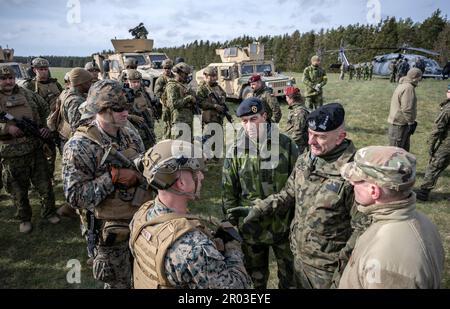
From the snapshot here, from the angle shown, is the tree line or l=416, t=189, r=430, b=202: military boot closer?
l=416, t=189, r=430, b=202: military boot

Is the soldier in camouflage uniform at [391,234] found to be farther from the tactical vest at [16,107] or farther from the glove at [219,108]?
the glove at [219,108]

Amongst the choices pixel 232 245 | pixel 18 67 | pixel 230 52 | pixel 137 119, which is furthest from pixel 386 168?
pixel 230 52

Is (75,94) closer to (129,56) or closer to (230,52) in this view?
(129,56)

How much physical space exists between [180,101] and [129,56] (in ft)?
28.9

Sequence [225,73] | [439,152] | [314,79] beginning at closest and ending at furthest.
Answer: [439,152] → [314,79] → [225,73]

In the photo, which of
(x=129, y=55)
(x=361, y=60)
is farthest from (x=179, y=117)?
(x=361, y=60)

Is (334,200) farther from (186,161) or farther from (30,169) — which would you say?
(30,169)

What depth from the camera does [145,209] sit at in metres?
1.84

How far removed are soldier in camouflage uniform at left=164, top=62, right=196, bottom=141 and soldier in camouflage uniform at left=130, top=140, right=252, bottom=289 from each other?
5.11 metres

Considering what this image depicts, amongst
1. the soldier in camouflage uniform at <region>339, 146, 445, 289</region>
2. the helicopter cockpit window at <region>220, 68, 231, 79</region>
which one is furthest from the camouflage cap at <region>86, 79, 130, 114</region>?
the helicopter cockpit window at <region>220, 68, 231, 79</region>

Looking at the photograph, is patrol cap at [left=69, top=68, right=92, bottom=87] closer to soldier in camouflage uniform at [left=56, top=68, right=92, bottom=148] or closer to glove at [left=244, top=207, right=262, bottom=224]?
soldier in camouflage uniform at [left=56, top=68, right=92, bottom=148]

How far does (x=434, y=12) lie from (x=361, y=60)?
8.06 metres

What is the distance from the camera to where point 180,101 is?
671cm

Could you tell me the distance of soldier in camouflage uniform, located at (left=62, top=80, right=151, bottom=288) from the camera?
2566 millimetres
